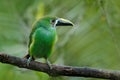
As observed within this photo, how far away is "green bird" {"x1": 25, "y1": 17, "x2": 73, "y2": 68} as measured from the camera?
2.64 metres

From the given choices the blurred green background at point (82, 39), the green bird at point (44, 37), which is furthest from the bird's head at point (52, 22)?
the blurred green background at point (82, 39)

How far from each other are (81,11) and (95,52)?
235 millimetres

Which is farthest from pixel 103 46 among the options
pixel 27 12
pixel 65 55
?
pixel 27 12

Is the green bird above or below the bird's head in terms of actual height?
below

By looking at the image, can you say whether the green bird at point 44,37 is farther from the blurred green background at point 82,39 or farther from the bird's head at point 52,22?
the blurred green background at point 82,39

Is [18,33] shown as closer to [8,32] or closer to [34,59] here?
[8,32]

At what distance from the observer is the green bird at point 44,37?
2641 mm

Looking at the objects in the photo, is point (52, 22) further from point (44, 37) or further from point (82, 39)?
point (82, 39)

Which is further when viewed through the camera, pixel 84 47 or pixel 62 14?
pixel 62 14

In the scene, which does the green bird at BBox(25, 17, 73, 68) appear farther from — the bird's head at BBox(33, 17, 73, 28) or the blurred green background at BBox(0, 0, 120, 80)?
the blurred green background at BBox(0, 0, 120, 80)

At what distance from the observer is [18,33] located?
3520mm

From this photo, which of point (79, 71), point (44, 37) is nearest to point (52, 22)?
point (44, 37)

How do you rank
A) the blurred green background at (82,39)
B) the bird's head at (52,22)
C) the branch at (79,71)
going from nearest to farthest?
the branch at (79,71) → the bird's head at (52,22) → the blurred green background at (82,39)

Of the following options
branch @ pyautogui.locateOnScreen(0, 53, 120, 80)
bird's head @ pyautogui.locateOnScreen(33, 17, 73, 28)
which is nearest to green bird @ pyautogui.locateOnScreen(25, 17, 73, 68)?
bird's head @ pyautogui.locateOnScreen(33, 17, 73, 28)
